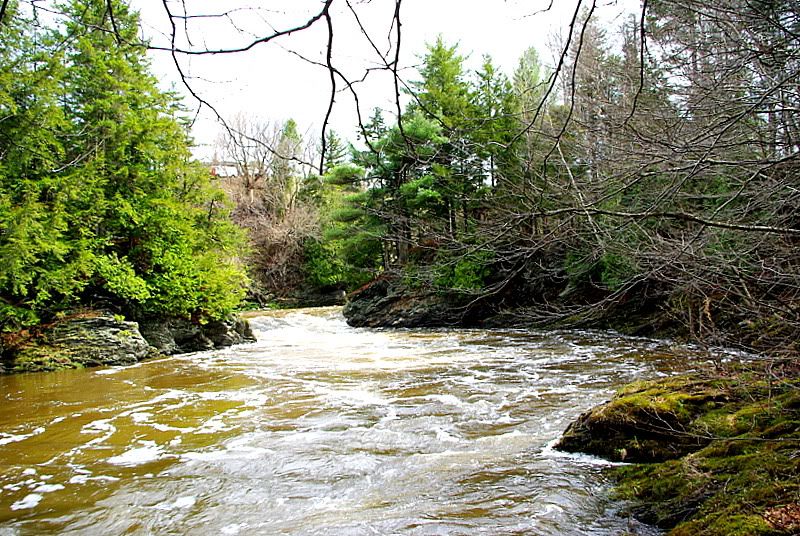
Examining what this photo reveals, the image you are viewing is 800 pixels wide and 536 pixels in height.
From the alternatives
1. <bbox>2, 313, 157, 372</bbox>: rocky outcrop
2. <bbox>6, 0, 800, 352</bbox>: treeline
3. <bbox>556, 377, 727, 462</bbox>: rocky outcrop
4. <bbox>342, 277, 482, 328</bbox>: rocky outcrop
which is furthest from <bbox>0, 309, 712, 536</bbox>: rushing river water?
<bbox>342, 277, 482, 328</bbox>: rocky outcrop

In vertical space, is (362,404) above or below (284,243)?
below

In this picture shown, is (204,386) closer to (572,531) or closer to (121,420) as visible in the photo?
(121,420)

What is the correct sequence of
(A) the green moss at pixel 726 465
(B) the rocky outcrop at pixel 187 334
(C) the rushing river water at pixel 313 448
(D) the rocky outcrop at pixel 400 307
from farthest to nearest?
(D) the rocky outcrop at pixel 400 307, (B) the rocky outcrop at pixel 187 334, (C) the rushing river water at pixel 313 448, (A) the green moss at pixel 726 465

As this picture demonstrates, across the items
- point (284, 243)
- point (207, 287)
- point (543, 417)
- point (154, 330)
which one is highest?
point (284, 243)

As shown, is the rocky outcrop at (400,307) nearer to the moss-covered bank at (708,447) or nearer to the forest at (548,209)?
the forest at (548,209)

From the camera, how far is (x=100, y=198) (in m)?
11.9

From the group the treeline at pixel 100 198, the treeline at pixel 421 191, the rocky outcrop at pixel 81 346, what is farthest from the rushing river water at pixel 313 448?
the treeline at pixel 100 198

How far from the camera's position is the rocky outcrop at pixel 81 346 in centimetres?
1016

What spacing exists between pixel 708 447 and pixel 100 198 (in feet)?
38.9

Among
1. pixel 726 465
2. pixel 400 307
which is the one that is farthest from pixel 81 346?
pixel 726 465

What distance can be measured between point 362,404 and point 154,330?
25.2 feet

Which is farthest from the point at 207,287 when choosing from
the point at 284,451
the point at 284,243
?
the point at 284,243

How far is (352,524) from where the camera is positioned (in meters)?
3.47

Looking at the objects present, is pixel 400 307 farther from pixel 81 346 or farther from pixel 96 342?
pixel 81 346
